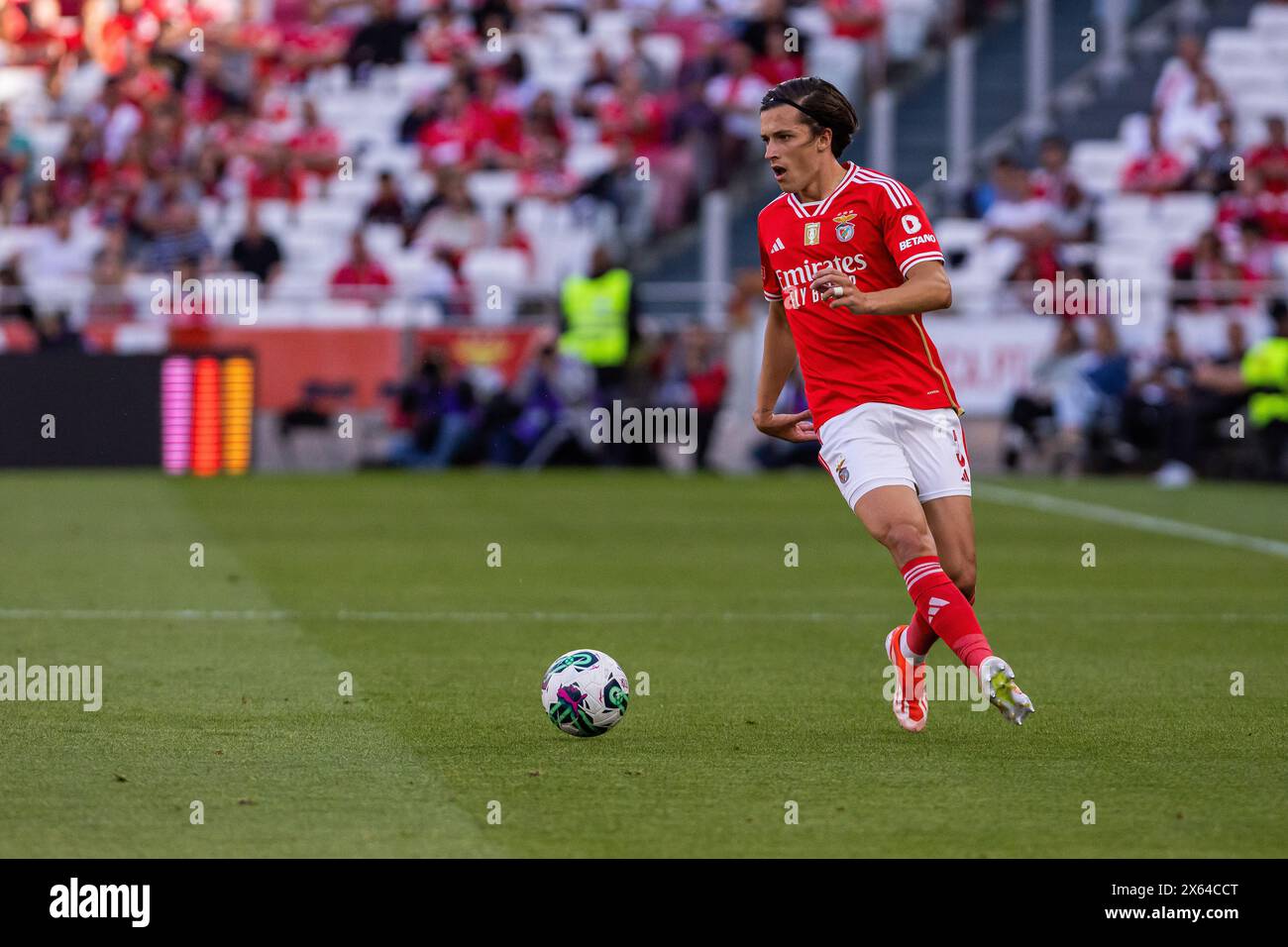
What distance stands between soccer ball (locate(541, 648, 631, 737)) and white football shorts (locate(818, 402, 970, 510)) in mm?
982

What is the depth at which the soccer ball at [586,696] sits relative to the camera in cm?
760

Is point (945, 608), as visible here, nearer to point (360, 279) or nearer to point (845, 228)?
point (845, 228)

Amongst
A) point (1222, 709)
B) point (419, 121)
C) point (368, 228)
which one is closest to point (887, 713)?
point (1222, 709)

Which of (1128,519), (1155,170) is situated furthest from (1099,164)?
(1128,519)

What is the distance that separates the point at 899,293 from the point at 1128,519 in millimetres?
11167

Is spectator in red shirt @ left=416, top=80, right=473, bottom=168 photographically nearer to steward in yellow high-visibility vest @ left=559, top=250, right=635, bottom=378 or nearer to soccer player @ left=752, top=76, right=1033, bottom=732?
steward in yellow high-visibility vest @ left=559, top=250, right=635, bottom=378

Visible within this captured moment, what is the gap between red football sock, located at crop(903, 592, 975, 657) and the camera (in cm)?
779

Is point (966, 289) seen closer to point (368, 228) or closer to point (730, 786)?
point (368, 228)

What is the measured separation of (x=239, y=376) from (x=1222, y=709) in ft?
51.6

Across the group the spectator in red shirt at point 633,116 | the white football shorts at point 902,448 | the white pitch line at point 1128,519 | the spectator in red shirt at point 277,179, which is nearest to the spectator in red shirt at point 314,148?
the spectator in red shirt at point 277,179

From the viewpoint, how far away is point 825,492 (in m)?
20.6

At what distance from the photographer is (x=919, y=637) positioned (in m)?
7.84

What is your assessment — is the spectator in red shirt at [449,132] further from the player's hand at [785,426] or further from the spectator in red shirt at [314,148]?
the player's hand at [785,426]

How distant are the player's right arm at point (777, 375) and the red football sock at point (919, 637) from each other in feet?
2.47
